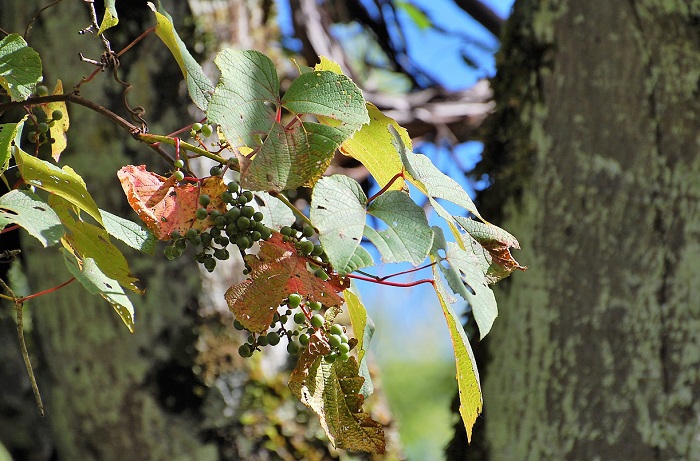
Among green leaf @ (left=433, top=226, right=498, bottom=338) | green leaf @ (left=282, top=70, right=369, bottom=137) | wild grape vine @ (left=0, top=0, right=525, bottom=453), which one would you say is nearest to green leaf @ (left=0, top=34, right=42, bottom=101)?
wild grape vine @ (left=0, top=0, right=525, bottom=453)

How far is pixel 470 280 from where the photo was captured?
0.55 meters

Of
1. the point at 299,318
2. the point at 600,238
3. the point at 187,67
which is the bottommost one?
the point at 600,238

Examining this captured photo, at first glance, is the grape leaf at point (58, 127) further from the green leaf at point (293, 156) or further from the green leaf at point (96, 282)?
the green leaf at point (293, 156)

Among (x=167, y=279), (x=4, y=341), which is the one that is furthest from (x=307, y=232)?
(x=4, y=341)

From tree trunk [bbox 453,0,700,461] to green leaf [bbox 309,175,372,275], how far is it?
2.99 ft

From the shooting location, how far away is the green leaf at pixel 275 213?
61cm

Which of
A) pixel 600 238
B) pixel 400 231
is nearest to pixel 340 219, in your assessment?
pixel 400 231

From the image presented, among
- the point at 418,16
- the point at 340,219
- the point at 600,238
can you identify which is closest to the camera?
the point at 340,219

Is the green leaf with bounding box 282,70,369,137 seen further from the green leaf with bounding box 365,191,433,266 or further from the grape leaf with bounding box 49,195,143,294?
the grape leaf with bounding box 49,195,143,294

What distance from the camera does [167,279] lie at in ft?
4.92

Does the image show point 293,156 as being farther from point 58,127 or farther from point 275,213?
point 58,127

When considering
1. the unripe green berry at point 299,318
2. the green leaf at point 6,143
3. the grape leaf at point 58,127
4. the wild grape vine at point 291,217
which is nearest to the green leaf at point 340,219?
the wild grape vine at point 291,217

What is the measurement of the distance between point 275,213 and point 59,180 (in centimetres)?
16

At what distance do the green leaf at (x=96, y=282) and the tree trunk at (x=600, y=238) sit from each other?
88 cm
